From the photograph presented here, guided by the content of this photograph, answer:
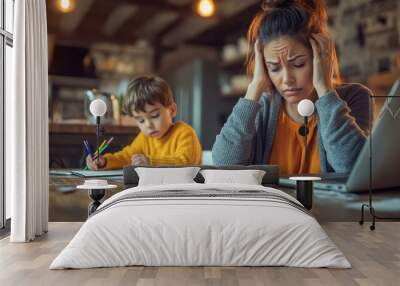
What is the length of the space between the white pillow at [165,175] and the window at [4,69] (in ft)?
4.49

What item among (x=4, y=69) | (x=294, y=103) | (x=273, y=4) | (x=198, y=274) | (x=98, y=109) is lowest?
(x=198, y=274)

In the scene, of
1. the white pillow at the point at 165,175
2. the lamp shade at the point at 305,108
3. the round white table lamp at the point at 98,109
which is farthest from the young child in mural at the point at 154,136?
the lamp shade at the point at 305,108

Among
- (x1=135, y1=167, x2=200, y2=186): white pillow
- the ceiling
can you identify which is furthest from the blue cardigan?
the ceiling

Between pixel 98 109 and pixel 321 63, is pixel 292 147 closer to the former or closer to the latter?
pixel 321 63

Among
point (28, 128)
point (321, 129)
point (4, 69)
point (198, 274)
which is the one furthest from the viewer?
point (321, 129)

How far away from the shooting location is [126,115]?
590cm

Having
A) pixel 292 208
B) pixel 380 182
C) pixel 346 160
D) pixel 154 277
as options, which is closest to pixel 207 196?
pixel 292 208

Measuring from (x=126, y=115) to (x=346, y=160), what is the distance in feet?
8.11

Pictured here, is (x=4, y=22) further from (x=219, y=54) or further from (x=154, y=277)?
(x=154, y=277)

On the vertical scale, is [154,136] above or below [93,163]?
above

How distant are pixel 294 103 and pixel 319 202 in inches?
44.4

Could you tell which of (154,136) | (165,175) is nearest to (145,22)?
(154,136)

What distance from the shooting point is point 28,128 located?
466 centimetres

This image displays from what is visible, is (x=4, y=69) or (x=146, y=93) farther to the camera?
(x=146, y=93)
